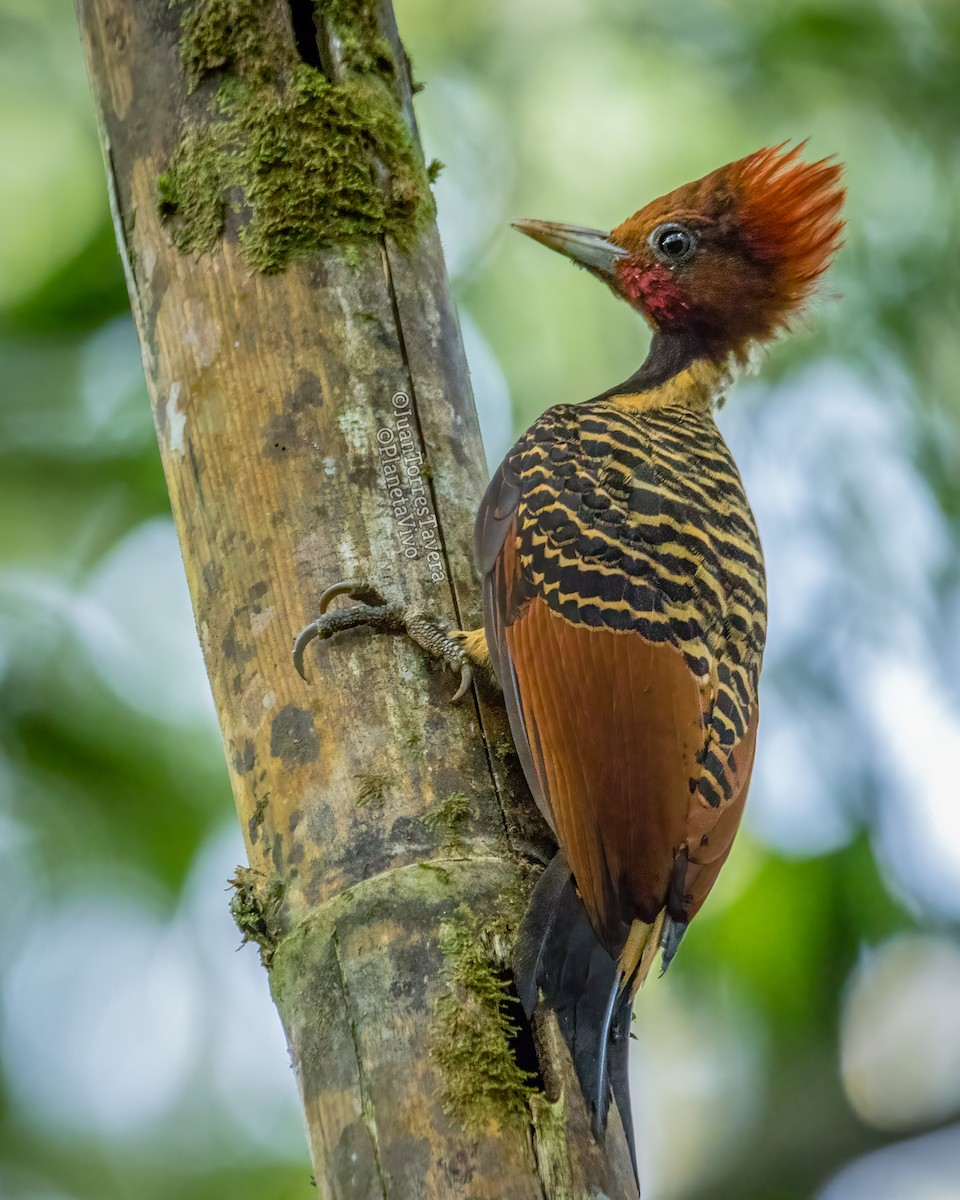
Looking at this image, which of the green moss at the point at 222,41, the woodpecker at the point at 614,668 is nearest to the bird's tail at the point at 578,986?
the woodpecker at the point at 614,668

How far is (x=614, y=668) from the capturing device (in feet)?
8.39

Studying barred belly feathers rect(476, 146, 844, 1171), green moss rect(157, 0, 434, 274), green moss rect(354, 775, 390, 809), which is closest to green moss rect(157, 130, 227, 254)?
green moss rect(157, 0, 434, 274)

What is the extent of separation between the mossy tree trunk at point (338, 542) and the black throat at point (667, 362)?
926 mm

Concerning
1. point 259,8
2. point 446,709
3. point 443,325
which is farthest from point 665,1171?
point 259,8

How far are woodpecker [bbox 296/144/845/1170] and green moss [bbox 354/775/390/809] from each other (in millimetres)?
248

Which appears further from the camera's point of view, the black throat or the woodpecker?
the black throat

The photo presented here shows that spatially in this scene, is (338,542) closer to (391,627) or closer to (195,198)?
(391,627)

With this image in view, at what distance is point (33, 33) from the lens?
17.9 feet

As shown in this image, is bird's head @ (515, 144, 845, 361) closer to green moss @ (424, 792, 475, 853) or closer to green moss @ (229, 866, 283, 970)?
green moss @ (424, 792, 475, 853)

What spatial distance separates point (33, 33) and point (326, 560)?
13.1 feet

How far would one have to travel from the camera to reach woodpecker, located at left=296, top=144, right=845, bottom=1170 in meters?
2.25

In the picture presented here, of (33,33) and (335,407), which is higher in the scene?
(33,33)

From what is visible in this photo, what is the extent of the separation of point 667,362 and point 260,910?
2.02 m

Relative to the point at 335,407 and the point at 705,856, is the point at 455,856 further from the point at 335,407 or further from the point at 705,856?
the point at 335,407
